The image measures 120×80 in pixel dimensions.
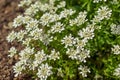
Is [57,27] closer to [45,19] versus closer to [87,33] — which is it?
[45,19]

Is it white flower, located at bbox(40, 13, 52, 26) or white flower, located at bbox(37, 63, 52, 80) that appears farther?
white flower, located at bbox(40, 13, 52, 26)

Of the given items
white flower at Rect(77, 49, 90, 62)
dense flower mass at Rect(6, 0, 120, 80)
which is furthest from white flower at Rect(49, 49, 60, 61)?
white flower at Rect(77, 49, 90, 62)

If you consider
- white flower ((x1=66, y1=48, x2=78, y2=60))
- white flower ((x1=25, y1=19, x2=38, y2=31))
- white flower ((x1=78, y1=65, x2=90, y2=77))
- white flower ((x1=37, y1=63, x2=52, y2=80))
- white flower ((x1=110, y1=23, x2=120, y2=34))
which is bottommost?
white flower ((x1=37, y1=63, x2=52, y2=80))

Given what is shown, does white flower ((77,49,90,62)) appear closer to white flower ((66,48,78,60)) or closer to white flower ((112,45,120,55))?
white flower ((66,48,78,60))

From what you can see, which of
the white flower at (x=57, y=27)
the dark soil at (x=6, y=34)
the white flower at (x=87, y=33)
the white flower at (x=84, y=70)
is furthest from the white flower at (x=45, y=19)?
the dark soil at (x=6, y=34)

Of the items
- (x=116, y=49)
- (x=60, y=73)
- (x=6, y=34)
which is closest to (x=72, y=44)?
(x=60, y=73)

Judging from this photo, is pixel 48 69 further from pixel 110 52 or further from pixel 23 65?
pixel 110 52

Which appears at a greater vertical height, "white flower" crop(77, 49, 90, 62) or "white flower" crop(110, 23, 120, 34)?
"white flower" crop(110, 23, 120, 34)

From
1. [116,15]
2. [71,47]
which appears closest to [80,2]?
[116,15]
